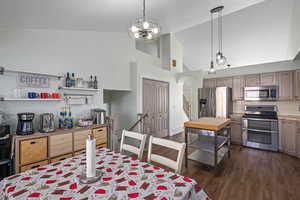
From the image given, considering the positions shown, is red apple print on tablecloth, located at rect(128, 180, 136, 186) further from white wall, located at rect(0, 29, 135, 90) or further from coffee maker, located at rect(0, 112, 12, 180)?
white wall, located at rect(0, 29, 135, 90)

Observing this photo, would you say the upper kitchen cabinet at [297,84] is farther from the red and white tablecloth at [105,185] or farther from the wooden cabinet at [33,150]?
the wooden cabinet at [33,150]

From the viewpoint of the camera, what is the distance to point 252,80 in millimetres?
4062

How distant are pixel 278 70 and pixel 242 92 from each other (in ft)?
3.46

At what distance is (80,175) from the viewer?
3.53 ft

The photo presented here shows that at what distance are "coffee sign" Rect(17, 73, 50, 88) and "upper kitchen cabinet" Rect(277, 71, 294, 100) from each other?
18.7 ft

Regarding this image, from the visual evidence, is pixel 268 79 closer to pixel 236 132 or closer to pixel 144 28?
pixel 236 132

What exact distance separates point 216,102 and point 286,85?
1.77 metres

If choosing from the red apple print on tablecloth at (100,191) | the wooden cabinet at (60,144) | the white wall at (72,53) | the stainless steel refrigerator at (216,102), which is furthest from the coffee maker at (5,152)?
the stainless steel refrigerator at (216,102)

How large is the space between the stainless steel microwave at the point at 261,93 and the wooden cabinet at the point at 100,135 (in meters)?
4.31

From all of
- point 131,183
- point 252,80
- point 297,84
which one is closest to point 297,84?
point 297,84

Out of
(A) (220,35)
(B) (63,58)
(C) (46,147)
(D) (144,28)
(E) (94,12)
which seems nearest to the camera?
(D) (144,28)

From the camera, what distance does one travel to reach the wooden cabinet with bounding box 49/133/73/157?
2123mm

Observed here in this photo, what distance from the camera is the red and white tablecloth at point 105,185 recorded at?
0.85 metres

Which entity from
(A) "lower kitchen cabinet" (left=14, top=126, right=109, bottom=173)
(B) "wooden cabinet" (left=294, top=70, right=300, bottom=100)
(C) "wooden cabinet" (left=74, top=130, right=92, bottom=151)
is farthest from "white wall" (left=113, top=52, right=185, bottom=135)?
(B) "wooden cabinet" (left=294, top=70, right=300, bottom=100)
